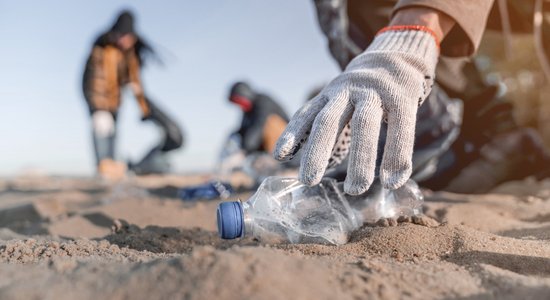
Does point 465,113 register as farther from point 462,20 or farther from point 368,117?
point 368,117

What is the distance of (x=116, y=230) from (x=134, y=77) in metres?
4.40

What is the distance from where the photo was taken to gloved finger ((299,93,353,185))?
4.53ft

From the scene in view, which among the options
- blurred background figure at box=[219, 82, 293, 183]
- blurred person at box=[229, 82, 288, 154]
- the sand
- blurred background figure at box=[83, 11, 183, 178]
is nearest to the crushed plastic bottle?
the sand

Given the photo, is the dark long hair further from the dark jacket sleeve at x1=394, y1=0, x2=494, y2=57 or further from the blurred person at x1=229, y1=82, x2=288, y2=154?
the dark jacket sleeve at x1=394, y1=0, x2=494, y2=57

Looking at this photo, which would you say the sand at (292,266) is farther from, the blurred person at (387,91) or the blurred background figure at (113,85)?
the blurred background figure at (113,85)

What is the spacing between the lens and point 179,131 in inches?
244

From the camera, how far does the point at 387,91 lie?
1414 mm

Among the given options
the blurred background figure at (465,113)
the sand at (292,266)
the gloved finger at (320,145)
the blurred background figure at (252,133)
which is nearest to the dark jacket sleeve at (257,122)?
the blurred background figure at (252,133)

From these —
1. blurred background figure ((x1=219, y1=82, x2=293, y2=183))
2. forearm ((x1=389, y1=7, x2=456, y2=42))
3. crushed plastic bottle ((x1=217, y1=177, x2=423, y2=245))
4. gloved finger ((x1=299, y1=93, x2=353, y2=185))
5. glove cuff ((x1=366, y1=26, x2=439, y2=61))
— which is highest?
forearm ((x1=389, y1=7, x2=456, y2=42))

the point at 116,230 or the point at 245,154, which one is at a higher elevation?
the point at 116,230

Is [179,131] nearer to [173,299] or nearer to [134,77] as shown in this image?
[134,77]

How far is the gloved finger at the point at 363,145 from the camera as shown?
4.48 ft

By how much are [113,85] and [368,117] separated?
4831 mm

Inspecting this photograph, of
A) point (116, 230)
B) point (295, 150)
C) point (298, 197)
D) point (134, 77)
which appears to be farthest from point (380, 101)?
point (134, 77)
